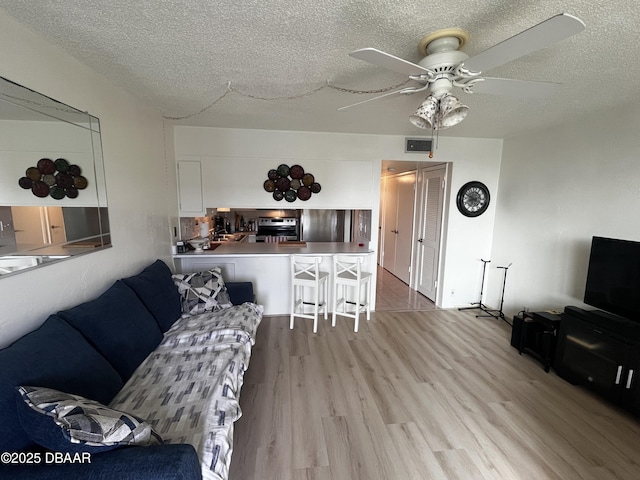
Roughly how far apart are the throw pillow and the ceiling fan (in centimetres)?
171

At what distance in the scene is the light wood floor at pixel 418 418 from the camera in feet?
5.38

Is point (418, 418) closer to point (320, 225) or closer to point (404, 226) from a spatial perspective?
point (404, 226)

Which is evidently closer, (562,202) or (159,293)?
(159,293)

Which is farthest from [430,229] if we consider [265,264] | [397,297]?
[265,264]

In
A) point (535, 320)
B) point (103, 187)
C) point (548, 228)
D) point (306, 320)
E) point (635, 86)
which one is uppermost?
point (635, 86)

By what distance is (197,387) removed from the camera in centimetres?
156

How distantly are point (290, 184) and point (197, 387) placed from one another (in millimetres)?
2613

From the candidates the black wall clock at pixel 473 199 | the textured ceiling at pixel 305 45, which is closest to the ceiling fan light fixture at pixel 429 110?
the textured ceiling at pixel 305 45

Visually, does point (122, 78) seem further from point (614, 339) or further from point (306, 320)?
point (614, 339)

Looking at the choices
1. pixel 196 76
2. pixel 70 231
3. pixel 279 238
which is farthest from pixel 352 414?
pixel 279 238

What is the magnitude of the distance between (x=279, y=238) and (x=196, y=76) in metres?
3.86

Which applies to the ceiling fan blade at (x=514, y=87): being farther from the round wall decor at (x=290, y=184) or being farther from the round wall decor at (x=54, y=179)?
the round wall decor at (x=54, y=179)

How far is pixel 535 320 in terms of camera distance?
9.06ft

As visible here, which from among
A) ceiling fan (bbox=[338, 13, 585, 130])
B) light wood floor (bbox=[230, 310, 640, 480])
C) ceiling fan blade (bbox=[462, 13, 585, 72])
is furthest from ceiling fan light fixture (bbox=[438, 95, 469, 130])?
light wood floor (bbox=[230, 310, 640, 480])
